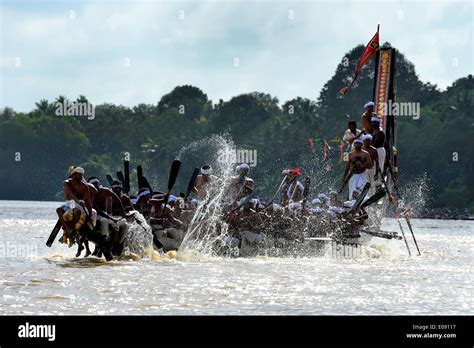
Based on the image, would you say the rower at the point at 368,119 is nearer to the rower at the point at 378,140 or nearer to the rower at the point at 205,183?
the rower at the point at 378,140

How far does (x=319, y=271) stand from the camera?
25.8m

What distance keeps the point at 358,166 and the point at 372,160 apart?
0.47 meters

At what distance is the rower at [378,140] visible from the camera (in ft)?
106

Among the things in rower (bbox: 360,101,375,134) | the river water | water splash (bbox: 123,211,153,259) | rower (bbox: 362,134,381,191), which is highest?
rower (bbox: 360,101,375,134)

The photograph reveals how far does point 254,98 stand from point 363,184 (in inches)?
4633

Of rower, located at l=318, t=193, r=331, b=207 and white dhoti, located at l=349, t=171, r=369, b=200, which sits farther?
rower, located at l=318, t=193, r=331, b=207

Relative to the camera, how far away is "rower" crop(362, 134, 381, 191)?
104ft

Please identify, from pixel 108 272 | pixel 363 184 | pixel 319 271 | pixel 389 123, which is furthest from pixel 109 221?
pixel 389 123

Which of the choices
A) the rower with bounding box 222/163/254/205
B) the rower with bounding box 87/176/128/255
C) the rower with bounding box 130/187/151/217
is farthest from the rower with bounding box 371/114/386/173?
the rower with bounding box 87/176/128/255

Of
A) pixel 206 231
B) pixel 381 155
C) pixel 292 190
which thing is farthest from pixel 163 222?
pixel 381 155

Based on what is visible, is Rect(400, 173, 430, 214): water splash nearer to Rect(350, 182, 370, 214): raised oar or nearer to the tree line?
the tree line

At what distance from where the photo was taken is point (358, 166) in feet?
104

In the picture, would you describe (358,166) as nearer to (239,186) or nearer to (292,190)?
(292,190)

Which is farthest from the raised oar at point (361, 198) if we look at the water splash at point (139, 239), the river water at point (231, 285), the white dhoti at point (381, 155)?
the water splash at point (139, 239)
